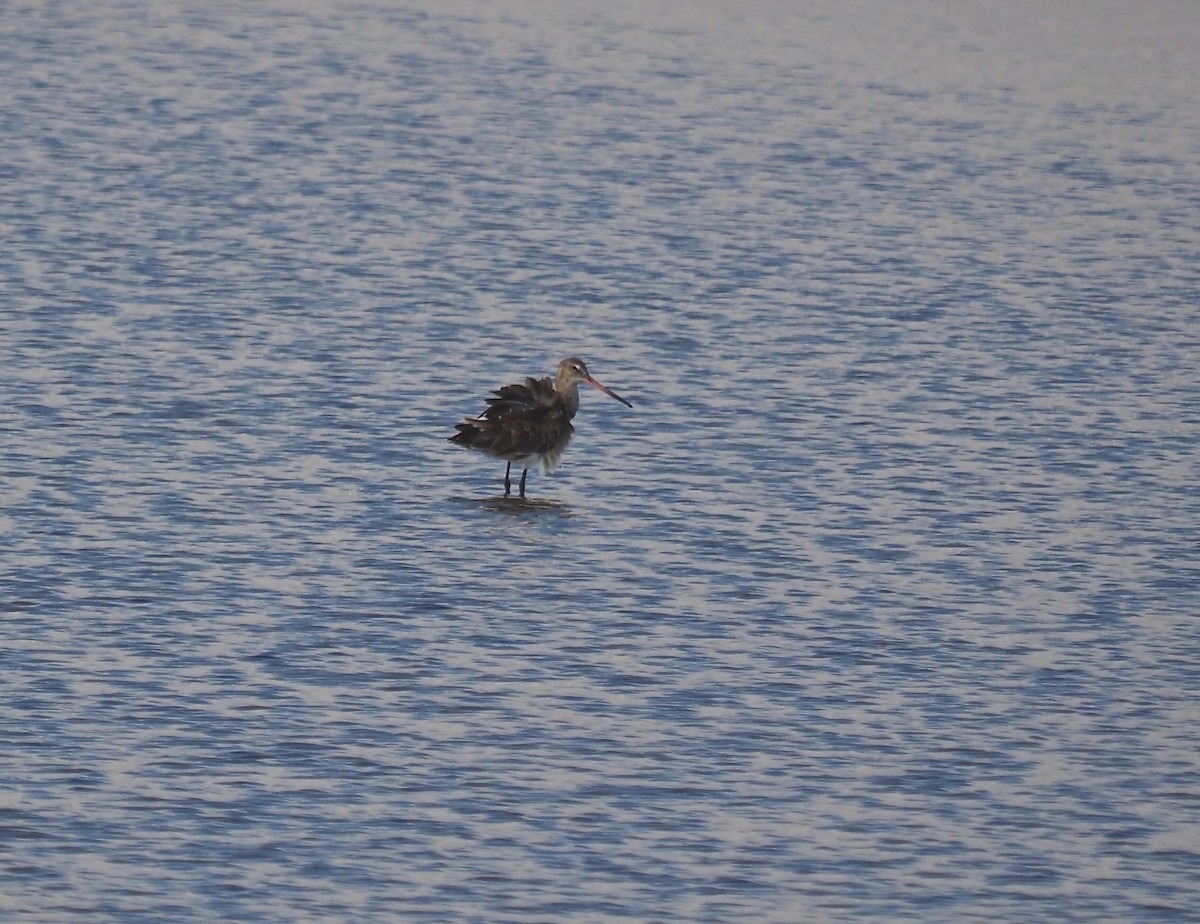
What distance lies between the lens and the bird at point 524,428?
1833 cm

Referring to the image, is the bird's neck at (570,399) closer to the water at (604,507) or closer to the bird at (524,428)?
the bird at (524,428)

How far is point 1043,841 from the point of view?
1229 centimetres

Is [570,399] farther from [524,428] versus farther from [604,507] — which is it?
[604,507]

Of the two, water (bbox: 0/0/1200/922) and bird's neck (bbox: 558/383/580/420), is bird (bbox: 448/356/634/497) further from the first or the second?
water (bbox: 0/0/1200/922)

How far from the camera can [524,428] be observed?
18.3 meters

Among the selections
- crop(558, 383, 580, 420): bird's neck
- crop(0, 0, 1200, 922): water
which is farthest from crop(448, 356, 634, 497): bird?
crop(0, 0, 1200, 922): water

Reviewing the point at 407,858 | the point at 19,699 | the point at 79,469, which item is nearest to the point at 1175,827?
the point at 407,858

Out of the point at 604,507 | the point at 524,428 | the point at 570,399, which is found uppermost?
the point at 570,399

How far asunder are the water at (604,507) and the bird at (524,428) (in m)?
0.42

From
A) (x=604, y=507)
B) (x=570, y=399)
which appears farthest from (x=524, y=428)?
(x=570, y=399)

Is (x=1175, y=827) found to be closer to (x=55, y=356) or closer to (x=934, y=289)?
(x=55, y=356)

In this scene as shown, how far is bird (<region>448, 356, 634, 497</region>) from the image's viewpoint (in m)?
18.3

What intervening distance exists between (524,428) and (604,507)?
0.80 m

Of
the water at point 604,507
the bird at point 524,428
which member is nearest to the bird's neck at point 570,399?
the bird at point 524,428
